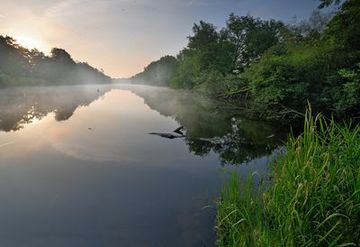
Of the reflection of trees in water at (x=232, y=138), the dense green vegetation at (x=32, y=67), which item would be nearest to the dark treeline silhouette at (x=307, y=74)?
the reflection of trees in water at (x=232, y=138)

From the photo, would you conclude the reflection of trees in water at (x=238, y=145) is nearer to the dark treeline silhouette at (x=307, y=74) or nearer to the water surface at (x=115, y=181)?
the water surface at (x=115, y=181)

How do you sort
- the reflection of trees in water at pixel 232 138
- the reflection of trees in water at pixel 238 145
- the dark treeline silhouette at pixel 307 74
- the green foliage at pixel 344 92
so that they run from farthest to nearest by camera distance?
1. the dark treeline silhouette at pixel 307 74
2. the green foliage at pixel 344 92
3. the reflection of trees in water at pixel 232 138
4. the reflection of trees in water at pixel 238 145

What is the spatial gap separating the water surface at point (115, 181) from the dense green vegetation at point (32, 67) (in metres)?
53.4

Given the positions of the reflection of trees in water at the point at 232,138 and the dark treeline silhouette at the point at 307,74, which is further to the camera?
the dark treeline silhouette at the point at 307,74

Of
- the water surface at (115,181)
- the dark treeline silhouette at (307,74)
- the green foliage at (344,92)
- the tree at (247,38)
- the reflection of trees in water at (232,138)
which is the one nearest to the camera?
the water surface at (115,181)

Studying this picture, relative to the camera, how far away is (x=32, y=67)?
298 feet

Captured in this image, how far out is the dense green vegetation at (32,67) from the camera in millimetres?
67750

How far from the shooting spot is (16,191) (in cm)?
796

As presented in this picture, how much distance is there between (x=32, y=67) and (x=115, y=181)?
315 feet

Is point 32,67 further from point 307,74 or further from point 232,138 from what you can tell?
point 232,138

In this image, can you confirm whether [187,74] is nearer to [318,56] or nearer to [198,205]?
[318,56]

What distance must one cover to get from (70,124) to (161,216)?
48.2 ft

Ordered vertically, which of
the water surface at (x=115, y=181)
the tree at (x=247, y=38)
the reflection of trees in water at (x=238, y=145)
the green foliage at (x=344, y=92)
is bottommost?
the water surface at (x=115, y=181)

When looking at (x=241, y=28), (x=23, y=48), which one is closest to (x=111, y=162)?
(x=241, y=28)
